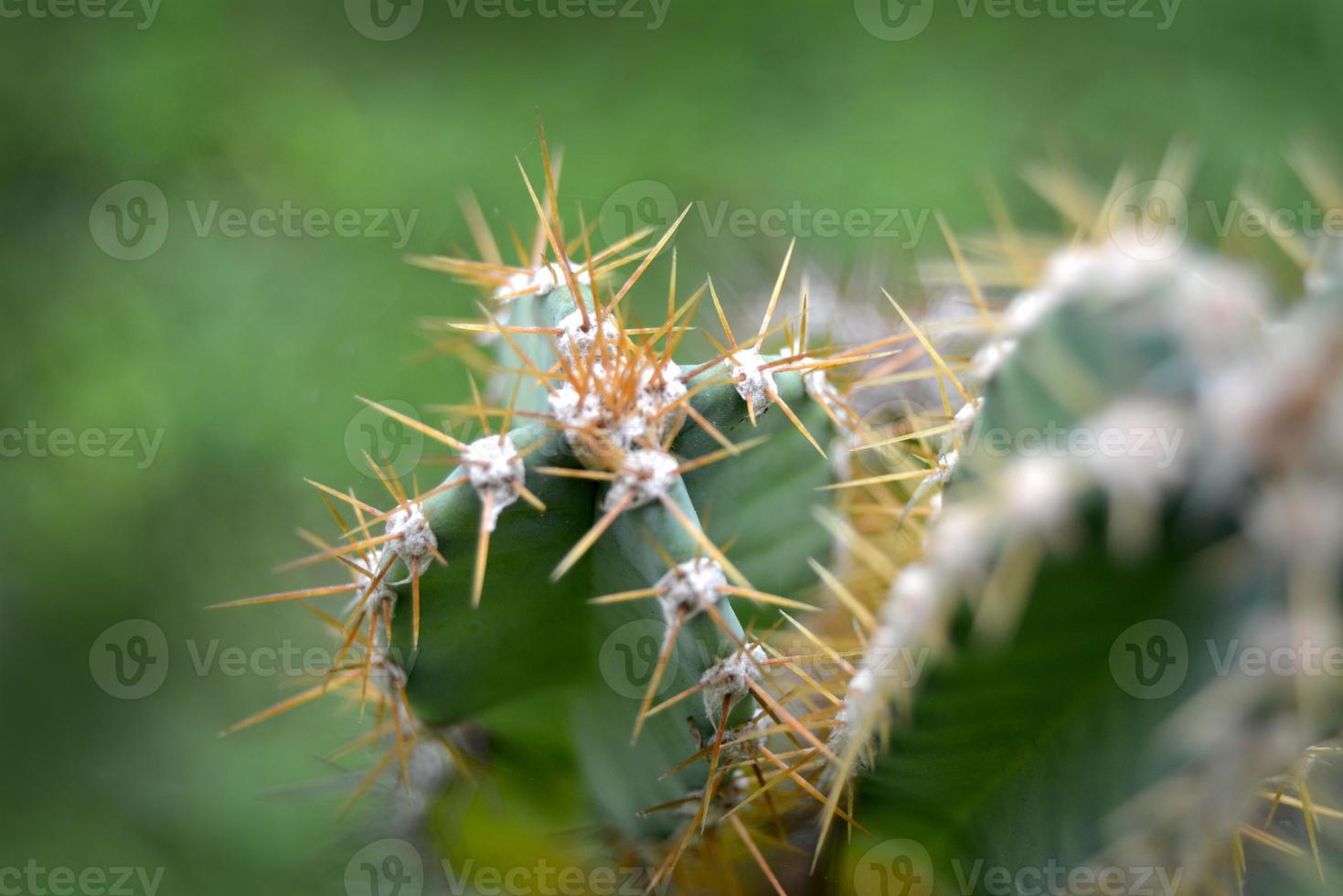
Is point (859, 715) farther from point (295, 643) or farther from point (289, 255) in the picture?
point (289, 255)

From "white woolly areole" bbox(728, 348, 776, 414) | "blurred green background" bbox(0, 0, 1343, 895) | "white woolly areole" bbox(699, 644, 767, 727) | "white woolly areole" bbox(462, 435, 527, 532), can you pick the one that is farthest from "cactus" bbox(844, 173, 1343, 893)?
"blurred green background" bbox(0, 0, 1343, 895)

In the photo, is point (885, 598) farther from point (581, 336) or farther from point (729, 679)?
point (581, 336)

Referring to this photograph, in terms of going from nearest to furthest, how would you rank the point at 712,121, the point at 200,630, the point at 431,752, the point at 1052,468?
the point at 1052,468, the point at 431,752, the point at 200,630, the point at 712,121

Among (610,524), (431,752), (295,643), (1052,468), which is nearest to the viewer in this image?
(1052,468)

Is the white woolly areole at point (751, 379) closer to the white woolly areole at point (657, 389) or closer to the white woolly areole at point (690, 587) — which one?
the white woolly areole at point (657, 389)

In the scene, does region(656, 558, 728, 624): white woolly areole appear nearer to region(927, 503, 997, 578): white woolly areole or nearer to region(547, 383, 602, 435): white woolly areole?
region(547, 383, 602, 435): white woolly areole

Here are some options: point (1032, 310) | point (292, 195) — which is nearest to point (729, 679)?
point (1032, 310)

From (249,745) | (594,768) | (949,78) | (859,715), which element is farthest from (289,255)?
(859,715)
